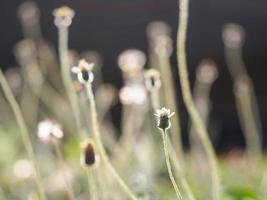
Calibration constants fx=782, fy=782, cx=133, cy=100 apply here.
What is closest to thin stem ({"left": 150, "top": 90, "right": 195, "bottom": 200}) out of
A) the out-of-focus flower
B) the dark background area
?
the out-of-focus flower

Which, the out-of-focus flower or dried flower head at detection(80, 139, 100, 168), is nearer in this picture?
dried flower head at detection(80, 139, 100, 168)

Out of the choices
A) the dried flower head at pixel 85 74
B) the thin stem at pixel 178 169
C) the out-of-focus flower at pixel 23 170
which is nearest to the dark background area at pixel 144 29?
the out-of-focus flower at pixel 23 170

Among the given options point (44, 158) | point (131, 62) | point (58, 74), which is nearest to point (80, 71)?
point (131, 62)


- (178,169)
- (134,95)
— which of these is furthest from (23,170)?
(178,169)

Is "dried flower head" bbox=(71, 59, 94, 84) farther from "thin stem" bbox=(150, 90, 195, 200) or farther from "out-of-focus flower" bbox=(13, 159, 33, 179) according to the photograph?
"out-of-focus flower" bbox=(13, 159, 33, 179)

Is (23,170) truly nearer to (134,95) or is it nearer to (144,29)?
(134,95)

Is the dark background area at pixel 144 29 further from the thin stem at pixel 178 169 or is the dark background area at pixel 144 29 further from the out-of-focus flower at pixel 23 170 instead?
the thin stem at pixel 178 169

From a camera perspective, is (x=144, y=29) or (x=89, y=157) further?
(x=144, y=29)
